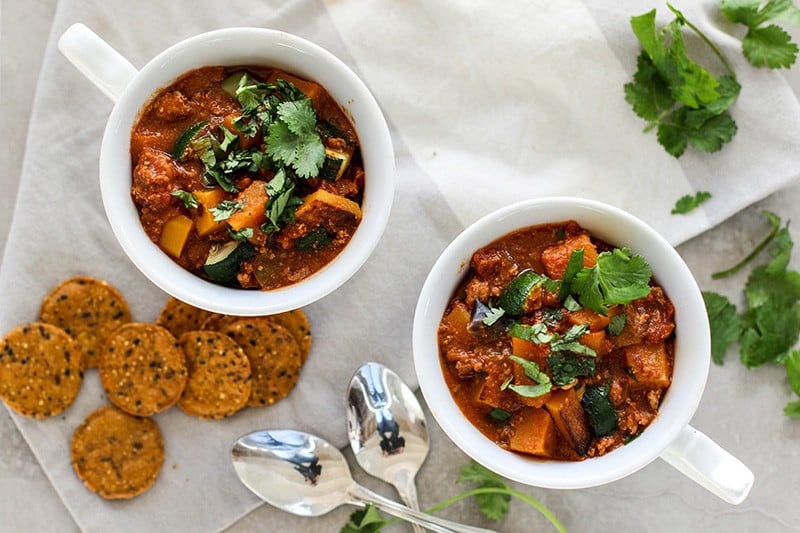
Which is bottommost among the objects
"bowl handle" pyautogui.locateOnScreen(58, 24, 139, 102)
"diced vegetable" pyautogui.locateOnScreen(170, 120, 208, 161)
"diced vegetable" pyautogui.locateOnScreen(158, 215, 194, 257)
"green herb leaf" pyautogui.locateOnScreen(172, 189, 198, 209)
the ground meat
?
"diced vegetable" pyautogui.locateOnScreen(158, 215, 194, 257)

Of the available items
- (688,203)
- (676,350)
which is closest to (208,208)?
(676,350)

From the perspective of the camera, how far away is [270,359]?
3865 millimetres

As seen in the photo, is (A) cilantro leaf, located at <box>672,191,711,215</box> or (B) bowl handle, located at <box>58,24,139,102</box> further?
(A) cilantro leaf, located at <box>672,191,711,215</box>

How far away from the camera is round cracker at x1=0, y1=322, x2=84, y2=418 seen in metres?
3.78

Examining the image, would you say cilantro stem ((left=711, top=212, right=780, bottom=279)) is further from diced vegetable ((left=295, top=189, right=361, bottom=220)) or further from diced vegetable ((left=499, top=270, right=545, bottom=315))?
diced vegetable ((left=295, top=189, right=361, bottom=220))

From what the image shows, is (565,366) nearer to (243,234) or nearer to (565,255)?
(565,255)

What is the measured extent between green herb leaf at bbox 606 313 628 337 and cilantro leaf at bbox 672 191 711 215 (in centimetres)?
109

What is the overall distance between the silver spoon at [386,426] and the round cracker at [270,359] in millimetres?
290

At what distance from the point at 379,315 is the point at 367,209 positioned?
2.69ft

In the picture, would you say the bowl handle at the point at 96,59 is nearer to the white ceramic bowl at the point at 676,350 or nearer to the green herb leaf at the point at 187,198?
the green herb leaf at the point at 187,198

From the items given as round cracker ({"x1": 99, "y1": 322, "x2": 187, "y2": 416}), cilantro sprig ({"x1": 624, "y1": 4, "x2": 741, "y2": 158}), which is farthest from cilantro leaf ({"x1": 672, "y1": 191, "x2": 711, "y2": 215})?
round cracker ({"x1": 99, "y1": 322, "x2": 187, "y2": 416})

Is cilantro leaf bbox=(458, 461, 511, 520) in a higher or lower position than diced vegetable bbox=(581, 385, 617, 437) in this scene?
lower

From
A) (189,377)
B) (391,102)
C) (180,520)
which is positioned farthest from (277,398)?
(391,102)

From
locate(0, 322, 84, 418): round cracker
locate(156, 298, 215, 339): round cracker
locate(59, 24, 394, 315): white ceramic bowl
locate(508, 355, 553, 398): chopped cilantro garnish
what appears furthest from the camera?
locate(156, 298, 215, 339): round cracker
